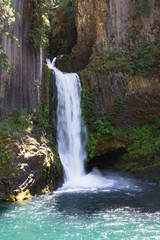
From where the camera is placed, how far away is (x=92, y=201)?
8219mm

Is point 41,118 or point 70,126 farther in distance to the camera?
point 70,126

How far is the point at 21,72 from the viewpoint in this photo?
11859mm

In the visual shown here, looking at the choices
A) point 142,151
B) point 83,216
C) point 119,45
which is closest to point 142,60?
point 119,45

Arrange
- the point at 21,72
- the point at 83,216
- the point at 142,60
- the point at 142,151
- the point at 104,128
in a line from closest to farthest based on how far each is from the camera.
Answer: the point at 83,216
the point at 21,72
the point at 142,151
the point at 104,128
the point at 142,60

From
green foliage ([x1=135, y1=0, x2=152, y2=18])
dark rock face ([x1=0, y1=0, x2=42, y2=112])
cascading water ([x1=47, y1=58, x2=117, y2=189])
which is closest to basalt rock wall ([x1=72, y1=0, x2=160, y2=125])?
green foliage ([x1=135, y1=0, x2=152, y2=18])

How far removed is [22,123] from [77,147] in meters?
Result: 4.09

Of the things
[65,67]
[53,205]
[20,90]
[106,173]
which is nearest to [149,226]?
[53,205]

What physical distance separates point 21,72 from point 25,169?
568 cm

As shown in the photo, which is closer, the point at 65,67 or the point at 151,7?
the point at 151,7

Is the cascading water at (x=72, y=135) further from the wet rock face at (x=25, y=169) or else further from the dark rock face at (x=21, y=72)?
the wet rock face at (x=25, y=169)

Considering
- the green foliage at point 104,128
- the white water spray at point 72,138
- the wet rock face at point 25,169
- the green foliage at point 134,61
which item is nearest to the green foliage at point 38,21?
the white water spray at point 72,138

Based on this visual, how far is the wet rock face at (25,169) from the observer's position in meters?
8.10

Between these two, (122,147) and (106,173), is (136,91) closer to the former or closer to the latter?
(122,147)

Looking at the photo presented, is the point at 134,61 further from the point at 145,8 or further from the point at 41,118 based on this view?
the point at 41,118
